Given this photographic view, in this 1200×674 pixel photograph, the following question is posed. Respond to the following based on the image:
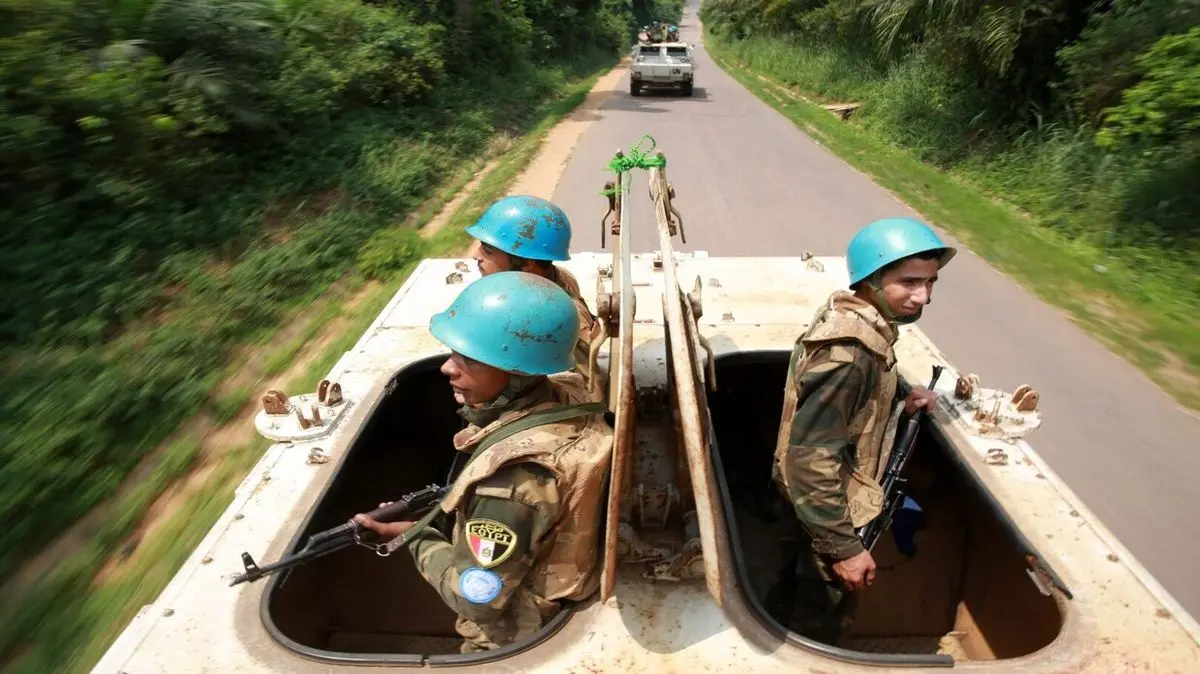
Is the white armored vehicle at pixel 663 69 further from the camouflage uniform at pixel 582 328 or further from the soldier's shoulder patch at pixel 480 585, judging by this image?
the soldier's shoulder patch at pixel 480 585

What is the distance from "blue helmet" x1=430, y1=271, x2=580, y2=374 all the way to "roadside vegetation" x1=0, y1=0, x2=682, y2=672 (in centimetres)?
247

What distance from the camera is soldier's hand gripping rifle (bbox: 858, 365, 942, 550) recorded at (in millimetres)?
2375

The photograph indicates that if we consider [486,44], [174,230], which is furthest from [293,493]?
[486,44]

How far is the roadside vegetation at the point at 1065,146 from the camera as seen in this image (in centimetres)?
644

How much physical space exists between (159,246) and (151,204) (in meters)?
0.42

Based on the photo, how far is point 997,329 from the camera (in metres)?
5.91

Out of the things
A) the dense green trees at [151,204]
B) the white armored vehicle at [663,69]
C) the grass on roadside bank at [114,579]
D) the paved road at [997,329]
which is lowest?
the white armored vehicle at [663,69]

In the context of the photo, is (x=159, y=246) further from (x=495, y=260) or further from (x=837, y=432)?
(x=837, y=432)

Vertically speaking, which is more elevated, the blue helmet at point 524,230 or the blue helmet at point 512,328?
the blue helmet at point 512,328

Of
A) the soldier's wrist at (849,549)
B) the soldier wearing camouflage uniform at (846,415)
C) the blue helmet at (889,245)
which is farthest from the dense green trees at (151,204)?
the blue helmet at (889,245)

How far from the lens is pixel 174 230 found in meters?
6.16

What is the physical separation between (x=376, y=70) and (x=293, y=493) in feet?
33.6

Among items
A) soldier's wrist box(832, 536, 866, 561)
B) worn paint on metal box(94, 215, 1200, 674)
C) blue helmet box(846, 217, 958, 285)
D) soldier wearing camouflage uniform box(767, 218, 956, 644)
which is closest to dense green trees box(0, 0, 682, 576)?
worn paint on metal box(94, 215, 1200, 674)

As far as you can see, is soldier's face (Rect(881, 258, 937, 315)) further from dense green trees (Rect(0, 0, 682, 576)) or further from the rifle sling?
dense green trees (Rect(0, 0, 682, 576))
